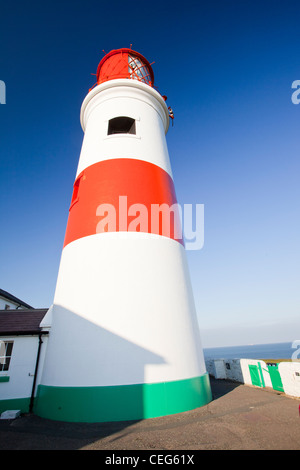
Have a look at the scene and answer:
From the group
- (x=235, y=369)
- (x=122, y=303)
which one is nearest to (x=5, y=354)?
(x=122, y=303)

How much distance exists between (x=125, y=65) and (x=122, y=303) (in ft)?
36.1

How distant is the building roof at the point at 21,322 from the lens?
7.82 meters

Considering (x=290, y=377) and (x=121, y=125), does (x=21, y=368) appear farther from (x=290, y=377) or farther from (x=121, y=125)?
(x=121, y=125)

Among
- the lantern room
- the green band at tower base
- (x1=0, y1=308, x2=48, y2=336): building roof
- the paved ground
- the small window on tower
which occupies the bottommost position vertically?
the paved ground

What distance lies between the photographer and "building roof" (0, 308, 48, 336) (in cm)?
782

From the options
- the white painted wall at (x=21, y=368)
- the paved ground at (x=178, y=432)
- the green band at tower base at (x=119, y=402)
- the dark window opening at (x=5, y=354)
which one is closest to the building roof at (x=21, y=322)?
the white painted wall at (x=21, y=368)

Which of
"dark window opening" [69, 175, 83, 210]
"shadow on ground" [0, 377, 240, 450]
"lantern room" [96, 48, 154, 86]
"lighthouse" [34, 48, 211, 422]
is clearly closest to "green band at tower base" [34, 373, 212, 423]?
"lighthouse" [34, 48, 211, 422]

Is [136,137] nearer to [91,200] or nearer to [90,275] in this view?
[91,200]

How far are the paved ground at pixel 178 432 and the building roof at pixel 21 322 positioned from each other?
235 cm

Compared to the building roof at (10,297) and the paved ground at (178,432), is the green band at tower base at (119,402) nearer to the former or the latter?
the paved ground at (178,432)

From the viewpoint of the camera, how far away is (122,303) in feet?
21.1

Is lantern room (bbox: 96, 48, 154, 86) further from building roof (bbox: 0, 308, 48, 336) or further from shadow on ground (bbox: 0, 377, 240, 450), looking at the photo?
shadow on ground (bbox: 0, 377, 240, 450)

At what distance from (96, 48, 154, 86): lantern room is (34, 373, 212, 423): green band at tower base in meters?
12.0
